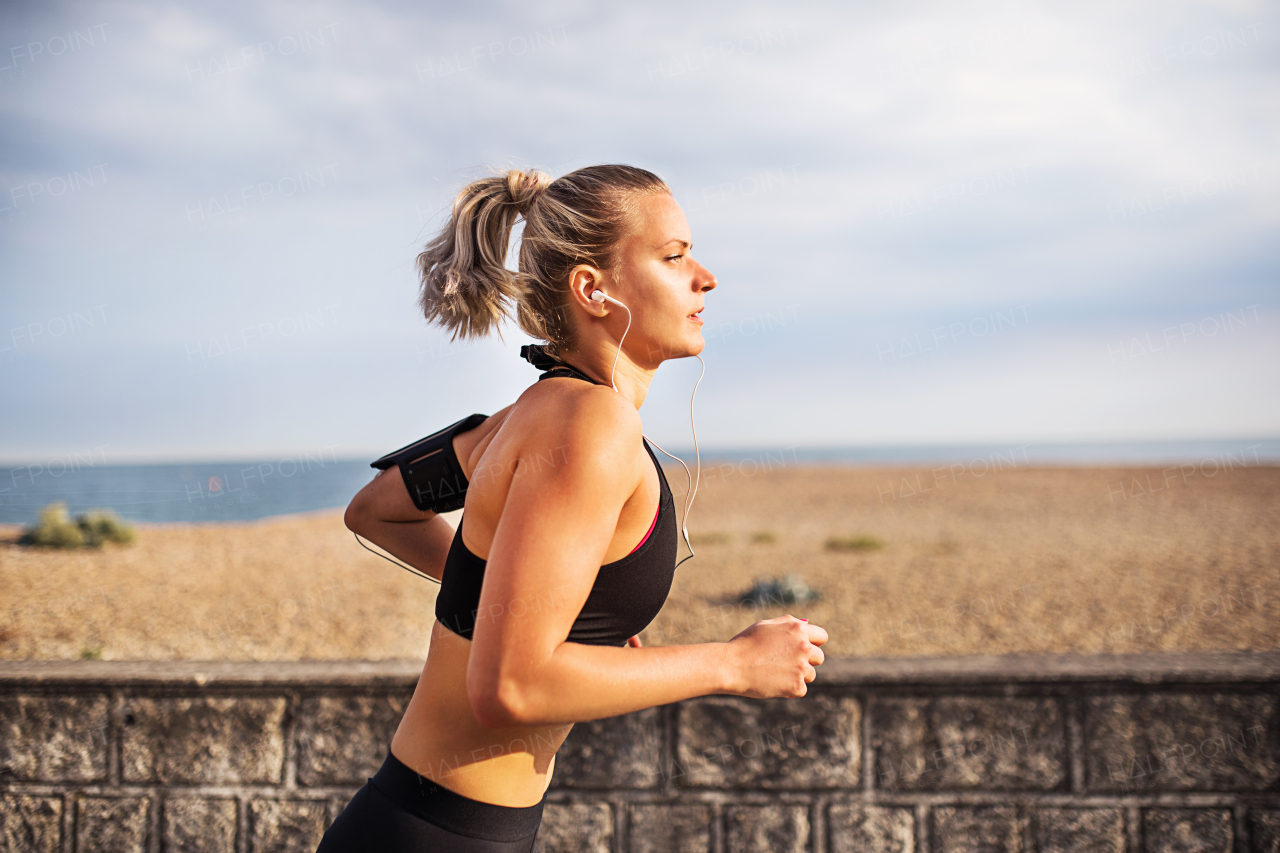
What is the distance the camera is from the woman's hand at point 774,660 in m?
1.12

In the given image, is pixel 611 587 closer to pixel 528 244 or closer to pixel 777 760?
pixel 528 244

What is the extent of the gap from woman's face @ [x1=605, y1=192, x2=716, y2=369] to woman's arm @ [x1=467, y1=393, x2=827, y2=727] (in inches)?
10.0

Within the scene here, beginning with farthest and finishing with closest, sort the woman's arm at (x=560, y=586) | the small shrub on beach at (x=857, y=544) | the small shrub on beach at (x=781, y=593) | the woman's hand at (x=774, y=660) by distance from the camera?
1. the small shrub on beach at (x=857, y=544)
2. the small shrub on beach at (x=781, y=593)
3. the woman's hand at (x=774, y=660)
4. the woman's arm at (x=560, y=586)

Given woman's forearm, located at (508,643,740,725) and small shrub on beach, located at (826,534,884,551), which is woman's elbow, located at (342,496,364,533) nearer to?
woman's forearm, located at (508,643,740,725)

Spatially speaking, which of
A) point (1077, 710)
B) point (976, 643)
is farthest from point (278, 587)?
point (1077, 710)

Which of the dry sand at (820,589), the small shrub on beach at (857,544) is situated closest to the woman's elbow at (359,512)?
the dry sand at (820,589)

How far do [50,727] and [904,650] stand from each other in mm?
8529

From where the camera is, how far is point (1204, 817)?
2.20 m

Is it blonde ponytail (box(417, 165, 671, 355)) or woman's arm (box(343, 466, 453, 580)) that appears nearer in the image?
blonde ponytail (box(417, 165, 671, 355))

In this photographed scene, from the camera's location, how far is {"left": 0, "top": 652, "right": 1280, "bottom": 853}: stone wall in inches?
86.6

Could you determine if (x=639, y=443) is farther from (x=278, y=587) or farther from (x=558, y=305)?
(x=278, y=587)

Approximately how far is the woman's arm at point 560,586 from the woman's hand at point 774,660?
0.34 ft

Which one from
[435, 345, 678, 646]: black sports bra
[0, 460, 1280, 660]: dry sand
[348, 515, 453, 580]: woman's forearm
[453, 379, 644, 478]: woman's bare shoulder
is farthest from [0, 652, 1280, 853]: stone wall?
[0, 460, 1280, 660]: dry sand

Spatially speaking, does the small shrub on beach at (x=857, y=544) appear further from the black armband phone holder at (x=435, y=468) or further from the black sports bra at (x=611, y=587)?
the black sports bra at (x=611, y=587)
